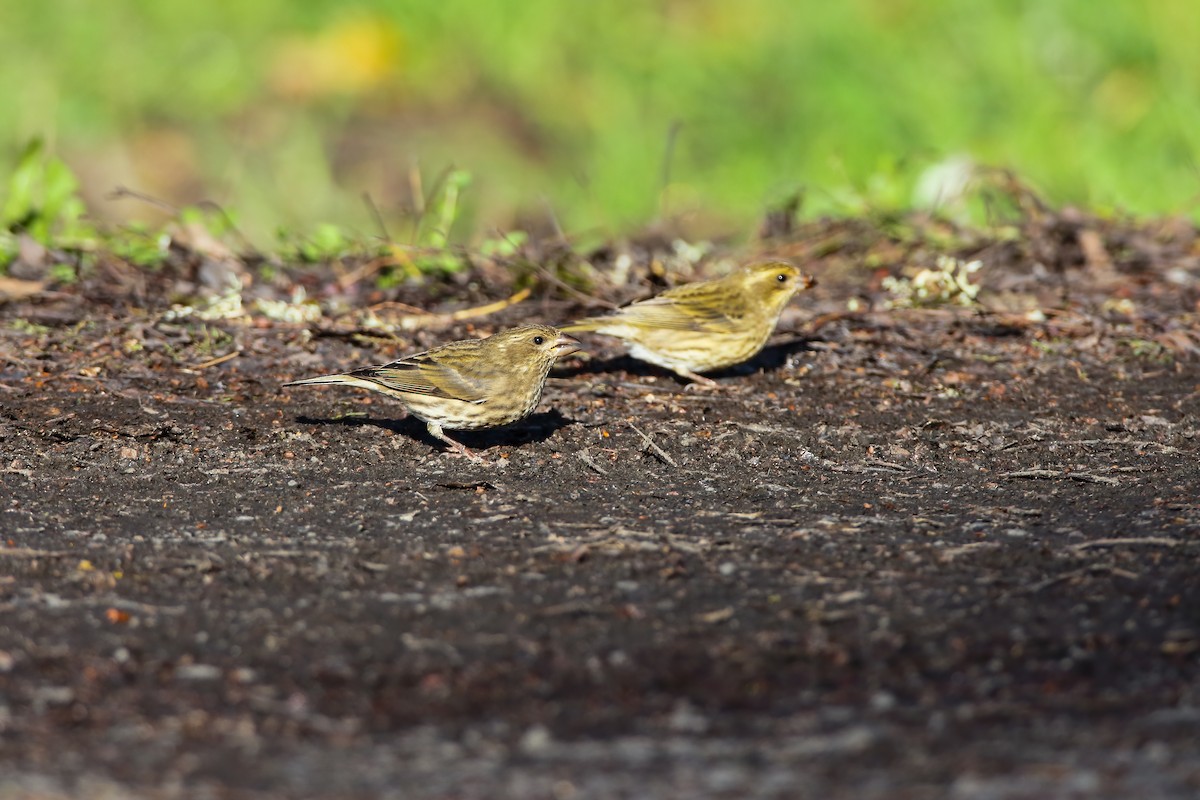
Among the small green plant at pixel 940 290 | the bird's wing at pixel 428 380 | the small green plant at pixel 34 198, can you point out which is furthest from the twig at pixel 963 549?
the small green plant at pixel 34 198

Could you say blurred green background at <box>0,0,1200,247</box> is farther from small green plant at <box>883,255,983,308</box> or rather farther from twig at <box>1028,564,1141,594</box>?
twig at <box>1028,564,1141,594</box>

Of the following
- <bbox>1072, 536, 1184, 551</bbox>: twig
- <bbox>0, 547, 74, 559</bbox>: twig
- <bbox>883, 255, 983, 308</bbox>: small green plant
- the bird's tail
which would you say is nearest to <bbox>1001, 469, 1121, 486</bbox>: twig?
<bbox>1072, 536, 1184, 551</bbox>: twig

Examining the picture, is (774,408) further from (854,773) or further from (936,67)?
(936,67)

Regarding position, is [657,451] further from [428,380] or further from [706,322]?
[706,322]

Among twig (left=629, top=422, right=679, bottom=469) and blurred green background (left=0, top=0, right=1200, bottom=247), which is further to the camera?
blurred green background (left=0, top=0, right=1200, bottom=247)

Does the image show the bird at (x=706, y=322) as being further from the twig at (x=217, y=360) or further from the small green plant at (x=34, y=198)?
the small green plant at (x=34, y=198)
